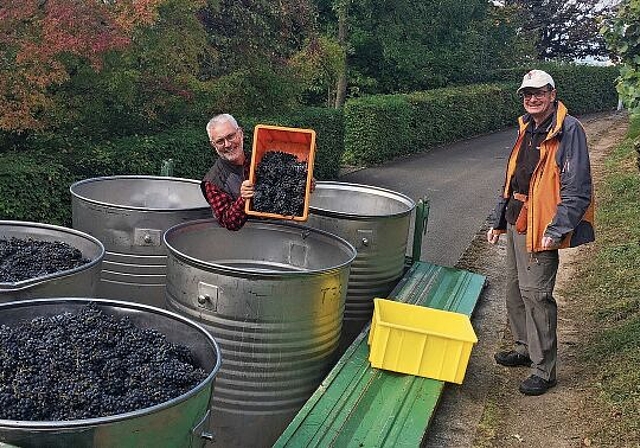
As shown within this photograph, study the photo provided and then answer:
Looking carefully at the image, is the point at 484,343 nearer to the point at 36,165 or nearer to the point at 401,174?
the point at 36,165

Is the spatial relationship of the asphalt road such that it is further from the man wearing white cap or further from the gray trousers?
the man wearing white cap

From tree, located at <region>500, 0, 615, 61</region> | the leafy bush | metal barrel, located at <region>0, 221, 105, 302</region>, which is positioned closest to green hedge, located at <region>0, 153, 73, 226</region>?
metal barrel, located at <region>0, 221, 105, 302</region>

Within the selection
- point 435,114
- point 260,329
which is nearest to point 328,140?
point 435,114

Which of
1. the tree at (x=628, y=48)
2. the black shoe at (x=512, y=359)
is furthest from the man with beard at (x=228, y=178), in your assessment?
the tree at (x=628, y=48)

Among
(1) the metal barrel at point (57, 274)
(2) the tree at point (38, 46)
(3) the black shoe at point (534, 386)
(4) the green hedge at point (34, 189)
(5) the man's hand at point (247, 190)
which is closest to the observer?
(1) the metal barrel at point (57, 274)

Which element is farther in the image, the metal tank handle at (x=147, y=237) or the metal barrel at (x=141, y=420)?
the metal tank handle at (x=147, y=237)

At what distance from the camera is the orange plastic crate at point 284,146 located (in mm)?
4188

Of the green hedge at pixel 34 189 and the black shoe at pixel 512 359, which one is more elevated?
the green hedge at pixel 34 189

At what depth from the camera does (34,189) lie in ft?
19.7

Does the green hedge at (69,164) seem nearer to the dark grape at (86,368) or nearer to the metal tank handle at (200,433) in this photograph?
the dark grape at (86,368)

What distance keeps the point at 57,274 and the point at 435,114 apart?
16901 mm

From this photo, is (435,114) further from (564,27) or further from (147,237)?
(564,27)

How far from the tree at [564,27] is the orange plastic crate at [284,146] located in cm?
3437

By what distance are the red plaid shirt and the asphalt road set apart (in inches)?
198
